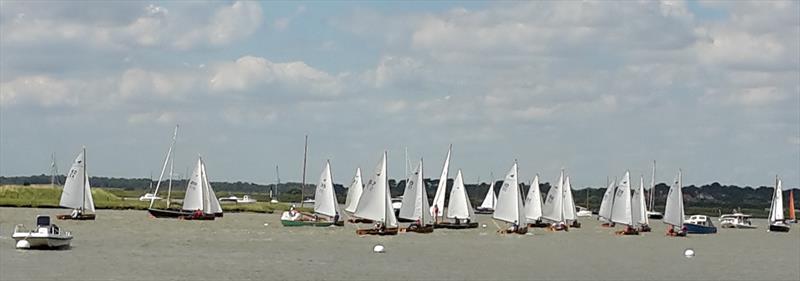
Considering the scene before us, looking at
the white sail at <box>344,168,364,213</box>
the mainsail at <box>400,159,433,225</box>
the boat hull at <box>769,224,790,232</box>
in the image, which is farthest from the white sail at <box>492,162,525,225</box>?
the boat hull at <box>769,224,790,232</box>

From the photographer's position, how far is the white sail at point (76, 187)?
97.1 meters

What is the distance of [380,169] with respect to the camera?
8544cm

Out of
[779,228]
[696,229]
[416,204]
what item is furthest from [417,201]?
[779,228]

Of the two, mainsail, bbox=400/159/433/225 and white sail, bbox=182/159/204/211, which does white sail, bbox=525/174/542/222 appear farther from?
white sail, bbox=182/159/204/211

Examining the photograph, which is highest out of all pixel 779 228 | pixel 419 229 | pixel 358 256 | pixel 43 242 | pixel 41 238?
pixel 779 228

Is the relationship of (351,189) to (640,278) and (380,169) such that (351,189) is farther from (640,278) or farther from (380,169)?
(640,278)

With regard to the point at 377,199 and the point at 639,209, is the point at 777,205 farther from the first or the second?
the point at 377,199

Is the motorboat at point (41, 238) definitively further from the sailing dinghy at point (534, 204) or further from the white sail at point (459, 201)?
the sailing dinghy at point (534, 204)

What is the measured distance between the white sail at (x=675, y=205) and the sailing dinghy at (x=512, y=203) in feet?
51.4

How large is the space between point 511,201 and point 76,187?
32.5 m

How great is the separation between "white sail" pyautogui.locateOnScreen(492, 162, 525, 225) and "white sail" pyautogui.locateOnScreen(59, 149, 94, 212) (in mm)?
30907

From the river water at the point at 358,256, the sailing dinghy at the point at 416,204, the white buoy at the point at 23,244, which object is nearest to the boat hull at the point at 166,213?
the river water at the point at 358,256

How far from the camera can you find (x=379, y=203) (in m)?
85.5

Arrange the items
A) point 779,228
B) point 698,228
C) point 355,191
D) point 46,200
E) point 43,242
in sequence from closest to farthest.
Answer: point 43,242 → point 355,191 → point 698,228 → point 779,228 → point 46,200
